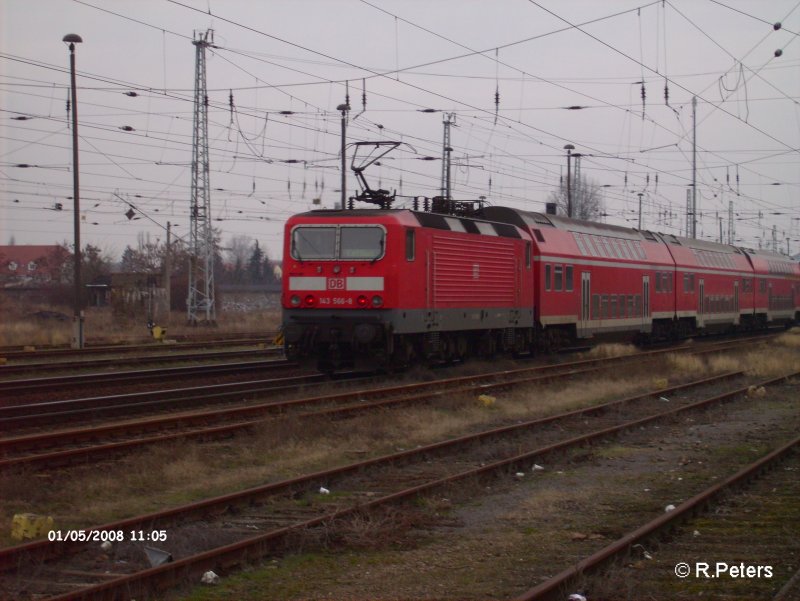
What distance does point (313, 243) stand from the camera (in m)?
19.7

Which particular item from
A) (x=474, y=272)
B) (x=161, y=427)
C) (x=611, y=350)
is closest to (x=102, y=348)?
(x=474, y=272)

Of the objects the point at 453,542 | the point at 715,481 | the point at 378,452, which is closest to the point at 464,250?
the point at 378,452

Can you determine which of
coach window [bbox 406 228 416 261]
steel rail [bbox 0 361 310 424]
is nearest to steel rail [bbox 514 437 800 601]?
coach window [bbox 406 228 416 261]

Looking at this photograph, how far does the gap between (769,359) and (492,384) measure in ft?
38.9

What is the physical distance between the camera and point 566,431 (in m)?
15.0

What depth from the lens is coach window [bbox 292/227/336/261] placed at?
64.1 feet

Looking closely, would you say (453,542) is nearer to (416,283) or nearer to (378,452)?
(378,452)

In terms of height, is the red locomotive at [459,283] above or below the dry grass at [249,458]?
above

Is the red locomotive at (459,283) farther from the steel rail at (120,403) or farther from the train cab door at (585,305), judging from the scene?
the steel rail at (120,403)

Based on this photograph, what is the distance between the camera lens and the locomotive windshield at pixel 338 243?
62.9 ft

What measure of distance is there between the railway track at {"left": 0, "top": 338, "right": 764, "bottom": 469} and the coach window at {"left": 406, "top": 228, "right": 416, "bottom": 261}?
2609 millimetres

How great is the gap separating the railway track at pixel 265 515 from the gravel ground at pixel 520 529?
0.22 m

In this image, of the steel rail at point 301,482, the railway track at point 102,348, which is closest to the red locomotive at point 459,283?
the steel rail at point 301,482

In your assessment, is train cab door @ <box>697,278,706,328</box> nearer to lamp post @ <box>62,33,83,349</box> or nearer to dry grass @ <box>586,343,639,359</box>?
dry grass @ <box>586,343,639,359</box>
